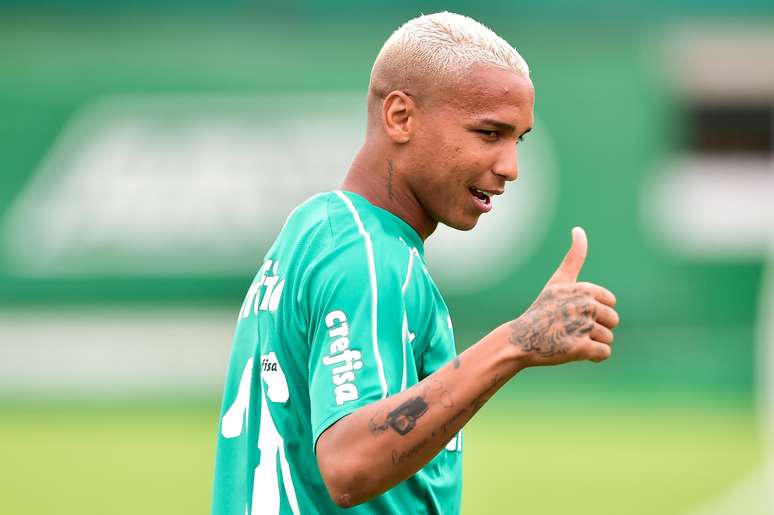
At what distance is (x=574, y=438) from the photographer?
45.7ft

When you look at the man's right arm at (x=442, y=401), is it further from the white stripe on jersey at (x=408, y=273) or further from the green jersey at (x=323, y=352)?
the white stripe on jersey at (x=408, y=273)

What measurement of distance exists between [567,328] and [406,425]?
423 millimetres

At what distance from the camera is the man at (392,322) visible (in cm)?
308

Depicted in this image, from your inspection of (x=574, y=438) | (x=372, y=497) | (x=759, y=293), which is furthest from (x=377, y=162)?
(x=759, y=293)

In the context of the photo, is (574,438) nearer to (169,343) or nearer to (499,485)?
(499,485)

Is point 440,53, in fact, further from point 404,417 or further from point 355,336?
point 404,417

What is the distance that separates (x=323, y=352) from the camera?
125 inches

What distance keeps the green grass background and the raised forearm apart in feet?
23.6


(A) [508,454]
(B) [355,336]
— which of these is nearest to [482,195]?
(B) [355,336]

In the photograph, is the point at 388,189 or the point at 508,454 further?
the point at 508,454

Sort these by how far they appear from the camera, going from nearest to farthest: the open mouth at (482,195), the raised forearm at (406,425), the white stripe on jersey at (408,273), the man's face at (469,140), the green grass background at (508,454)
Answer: the raised forearm at (406,425) < the white stripe on jersey at (408,273) < the man's face at (469,140) < the open mouth at (482,195) < the green grass background at (508,454)

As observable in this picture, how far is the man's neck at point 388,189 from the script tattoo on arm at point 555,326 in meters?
0.60

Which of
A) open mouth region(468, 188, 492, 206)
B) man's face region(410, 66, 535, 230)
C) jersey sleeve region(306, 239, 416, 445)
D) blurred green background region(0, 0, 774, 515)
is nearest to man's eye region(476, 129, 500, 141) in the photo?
man's face region(410, 66, 535, 230)

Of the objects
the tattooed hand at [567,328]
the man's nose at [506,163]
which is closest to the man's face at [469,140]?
the man's nose at [506,163]
